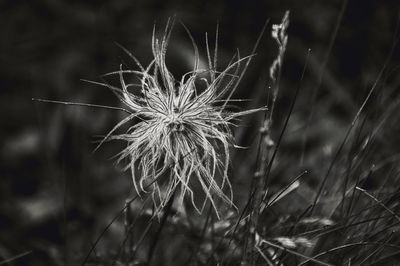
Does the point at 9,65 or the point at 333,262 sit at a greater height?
the point at 333,262

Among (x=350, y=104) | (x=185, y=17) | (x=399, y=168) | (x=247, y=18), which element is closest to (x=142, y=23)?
(x=185, y=17)

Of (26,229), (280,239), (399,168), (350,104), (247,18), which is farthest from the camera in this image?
(247,18)

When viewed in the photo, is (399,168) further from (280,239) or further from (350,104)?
(350,104)

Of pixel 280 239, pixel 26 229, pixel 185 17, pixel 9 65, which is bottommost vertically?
pixel 26 229

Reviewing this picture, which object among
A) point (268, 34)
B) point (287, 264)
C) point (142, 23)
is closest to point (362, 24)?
point (268, 34)

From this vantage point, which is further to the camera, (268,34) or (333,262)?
(268,34)

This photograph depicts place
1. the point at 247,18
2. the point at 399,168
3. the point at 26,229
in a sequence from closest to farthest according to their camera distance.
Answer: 1. the point at 399,168
2. the point at 26,229
3. the point at 247,18
